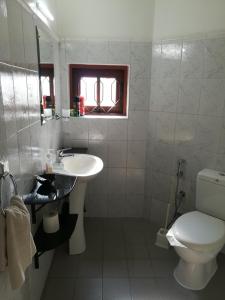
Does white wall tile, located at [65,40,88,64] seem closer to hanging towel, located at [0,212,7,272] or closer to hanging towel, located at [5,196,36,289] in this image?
hanging towel, located at [5,196,36,289]

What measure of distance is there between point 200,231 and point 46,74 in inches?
66.7

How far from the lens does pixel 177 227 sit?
188 centimetres

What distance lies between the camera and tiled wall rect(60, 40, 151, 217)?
7.89 feet

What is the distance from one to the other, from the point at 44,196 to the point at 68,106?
4.49 ft

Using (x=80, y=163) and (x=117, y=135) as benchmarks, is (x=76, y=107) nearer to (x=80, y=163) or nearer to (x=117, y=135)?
(x=117, y=135)

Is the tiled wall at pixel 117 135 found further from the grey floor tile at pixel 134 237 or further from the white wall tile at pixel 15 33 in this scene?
the white wall tile at pixel 15 33

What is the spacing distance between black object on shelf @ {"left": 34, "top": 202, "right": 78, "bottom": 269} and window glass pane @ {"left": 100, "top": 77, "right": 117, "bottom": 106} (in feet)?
4.58

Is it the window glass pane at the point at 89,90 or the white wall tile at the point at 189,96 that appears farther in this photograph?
the window glass pane at the point at 89,90

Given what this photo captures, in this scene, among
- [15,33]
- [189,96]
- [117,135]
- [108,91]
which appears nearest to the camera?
[15,33]

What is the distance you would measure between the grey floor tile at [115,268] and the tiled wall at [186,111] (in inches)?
31.0

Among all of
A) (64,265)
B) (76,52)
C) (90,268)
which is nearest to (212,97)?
(76,52)

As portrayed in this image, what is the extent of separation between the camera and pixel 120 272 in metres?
2.03

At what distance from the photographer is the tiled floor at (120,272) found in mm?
1811

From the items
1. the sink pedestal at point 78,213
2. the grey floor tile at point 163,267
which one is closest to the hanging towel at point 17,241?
the sink pedestal at point 78,213
